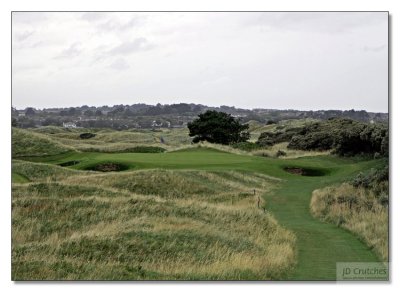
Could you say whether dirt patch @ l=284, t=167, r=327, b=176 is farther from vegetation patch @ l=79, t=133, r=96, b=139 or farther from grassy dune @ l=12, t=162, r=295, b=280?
vegetation patch @ l=79, t=133, r=96, b=139

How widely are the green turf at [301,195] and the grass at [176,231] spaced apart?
0.05 meters

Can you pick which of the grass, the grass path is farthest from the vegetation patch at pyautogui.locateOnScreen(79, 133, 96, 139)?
the grass path

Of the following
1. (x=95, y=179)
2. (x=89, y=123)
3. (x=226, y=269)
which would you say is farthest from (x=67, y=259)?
(x=89, y=123)

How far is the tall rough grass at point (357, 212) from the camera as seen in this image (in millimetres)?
14078

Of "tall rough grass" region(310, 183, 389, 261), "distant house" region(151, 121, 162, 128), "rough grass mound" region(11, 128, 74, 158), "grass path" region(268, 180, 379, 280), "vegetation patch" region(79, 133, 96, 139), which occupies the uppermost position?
"distant house" region(151, 121, 162, 128)

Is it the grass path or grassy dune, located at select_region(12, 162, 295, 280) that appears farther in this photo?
the grass path

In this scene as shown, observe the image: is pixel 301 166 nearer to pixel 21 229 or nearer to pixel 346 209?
pixel 346 209

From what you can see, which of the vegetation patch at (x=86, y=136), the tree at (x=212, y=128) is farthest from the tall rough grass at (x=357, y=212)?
the vegetation patch at (x=86, y=136)

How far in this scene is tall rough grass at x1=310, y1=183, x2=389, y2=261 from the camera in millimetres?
14078

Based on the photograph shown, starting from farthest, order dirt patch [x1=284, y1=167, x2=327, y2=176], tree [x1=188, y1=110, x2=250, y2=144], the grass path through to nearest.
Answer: tree [x1=188, y1=110, x2=250, y2=144] < dirt patch [x1=284, y1=167, x2=327, y2=176] < the grass path

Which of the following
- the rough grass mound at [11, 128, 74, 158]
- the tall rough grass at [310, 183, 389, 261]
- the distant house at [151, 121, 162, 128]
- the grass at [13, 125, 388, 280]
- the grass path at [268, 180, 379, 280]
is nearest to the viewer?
the grass at [13, 125, 388, 280]

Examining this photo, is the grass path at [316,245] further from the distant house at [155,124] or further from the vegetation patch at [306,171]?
the distant house at [155,124]

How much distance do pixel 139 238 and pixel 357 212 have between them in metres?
7.65

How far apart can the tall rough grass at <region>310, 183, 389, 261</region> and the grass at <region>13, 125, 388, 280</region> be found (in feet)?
0.97
